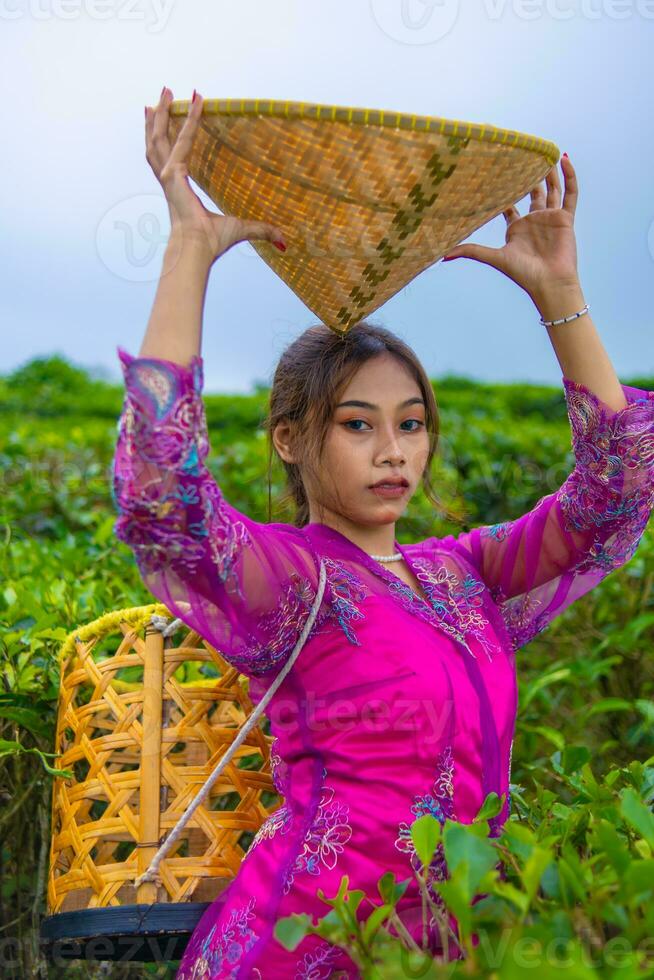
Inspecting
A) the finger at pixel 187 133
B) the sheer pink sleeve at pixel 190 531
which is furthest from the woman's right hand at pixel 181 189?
the sheer pink sleeve at pixel 190 531

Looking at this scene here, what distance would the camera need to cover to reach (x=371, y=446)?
5.53ft

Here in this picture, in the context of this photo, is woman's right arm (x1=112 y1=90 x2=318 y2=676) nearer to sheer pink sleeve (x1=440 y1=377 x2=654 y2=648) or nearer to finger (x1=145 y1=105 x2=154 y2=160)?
finger (x1=145 y1=105 x2=154 y2=160)

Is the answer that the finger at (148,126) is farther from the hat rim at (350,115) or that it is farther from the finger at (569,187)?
the finger at (569,187)

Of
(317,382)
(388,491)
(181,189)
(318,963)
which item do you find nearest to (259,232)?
(181,189)

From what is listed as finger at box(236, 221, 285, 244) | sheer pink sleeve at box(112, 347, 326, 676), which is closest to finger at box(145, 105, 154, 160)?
finger at box(236, 221, 285, 244)

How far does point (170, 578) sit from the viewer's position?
1401 millimetres

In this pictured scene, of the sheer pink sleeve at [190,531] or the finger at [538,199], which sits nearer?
the sheer pink sleeve at [190,531]

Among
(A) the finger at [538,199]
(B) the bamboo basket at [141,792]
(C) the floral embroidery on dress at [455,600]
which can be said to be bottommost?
(B) the bamboo basket at [141,792]

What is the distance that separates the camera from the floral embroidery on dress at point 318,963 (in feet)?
4.69

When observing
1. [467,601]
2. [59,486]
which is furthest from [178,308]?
[59,486]

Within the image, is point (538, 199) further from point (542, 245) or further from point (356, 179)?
point (356, 179)

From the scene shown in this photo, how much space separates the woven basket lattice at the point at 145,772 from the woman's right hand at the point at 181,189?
2.13 feet

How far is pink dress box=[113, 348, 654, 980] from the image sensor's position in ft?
4.32

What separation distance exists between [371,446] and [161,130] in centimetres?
57
